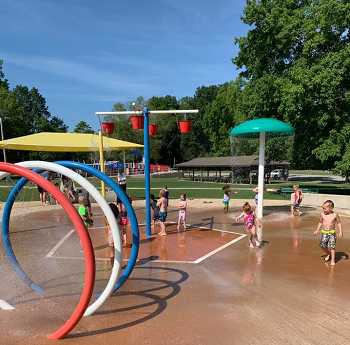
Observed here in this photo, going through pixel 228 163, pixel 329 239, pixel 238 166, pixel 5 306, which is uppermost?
pixel 228 163

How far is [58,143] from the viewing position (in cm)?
1770

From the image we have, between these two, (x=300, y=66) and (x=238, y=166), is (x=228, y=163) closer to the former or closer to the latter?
(x=238, y=166)

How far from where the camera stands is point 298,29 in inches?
731

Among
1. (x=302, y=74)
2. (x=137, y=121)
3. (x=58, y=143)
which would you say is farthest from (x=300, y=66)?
(x=58, y=143)

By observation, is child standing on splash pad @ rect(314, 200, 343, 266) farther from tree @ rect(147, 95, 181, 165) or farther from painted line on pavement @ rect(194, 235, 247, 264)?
tree @ rect(147, 95, 181, 165)

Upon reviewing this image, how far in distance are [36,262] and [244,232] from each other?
20.8ft

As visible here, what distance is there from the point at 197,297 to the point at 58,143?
14654 mm

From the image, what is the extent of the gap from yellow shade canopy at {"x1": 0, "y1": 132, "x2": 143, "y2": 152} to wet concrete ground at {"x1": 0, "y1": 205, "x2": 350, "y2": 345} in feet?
Result: 30.6

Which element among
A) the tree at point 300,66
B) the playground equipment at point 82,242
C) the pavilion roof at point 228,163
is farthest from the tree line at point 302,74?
the playground equipment at point 82,242

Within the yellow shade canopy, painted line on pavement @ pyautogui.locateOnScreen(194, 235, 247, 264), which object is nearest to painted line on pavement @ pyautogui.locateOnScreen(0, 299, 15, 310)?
painted line on pavement @ pyautogui.locateOnScreen(194, 235, 247, 264)

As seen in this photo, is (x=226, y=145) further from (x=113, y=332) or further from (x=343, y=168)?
(x=113, y=332)

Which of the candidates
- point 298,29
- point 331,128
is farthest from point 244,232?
point 298,29

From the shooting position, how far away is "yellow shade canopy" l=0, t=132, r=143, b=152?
16984mm

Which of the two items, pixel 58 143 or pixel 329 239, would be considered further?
pixel 58 143
